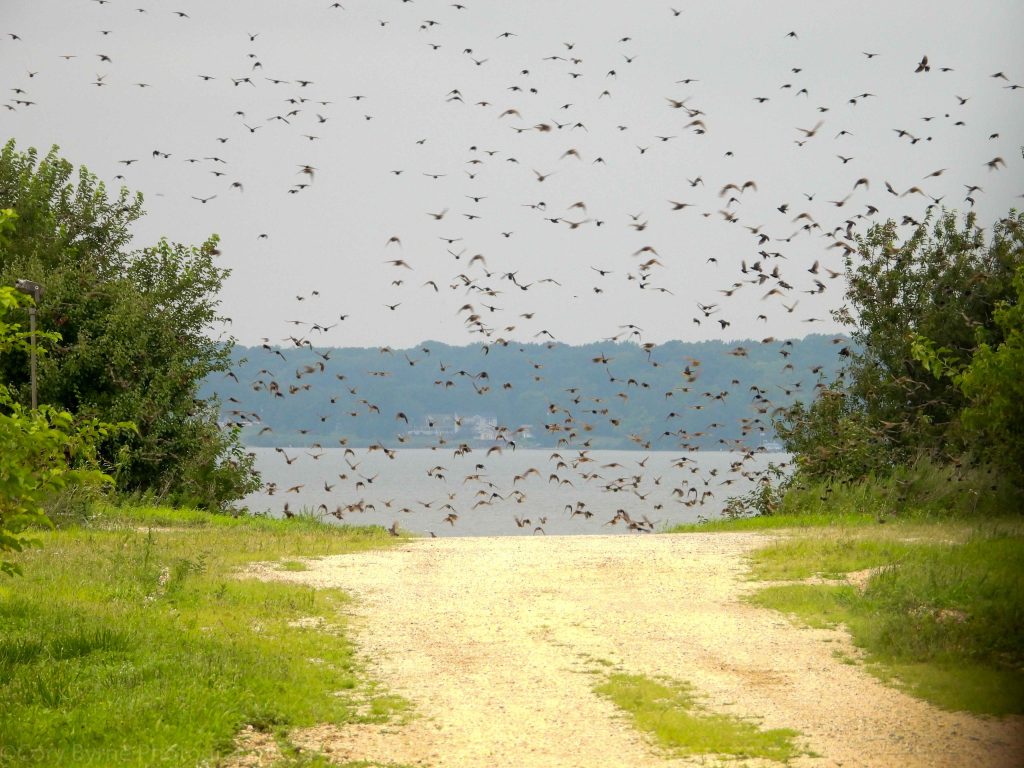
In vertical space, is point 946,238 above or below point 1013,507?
above

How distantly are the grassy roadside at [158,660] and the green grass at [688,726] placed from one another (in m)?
2.35

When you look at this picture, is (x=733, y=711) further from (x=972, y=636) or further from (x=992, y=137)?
(x=992, y=137)

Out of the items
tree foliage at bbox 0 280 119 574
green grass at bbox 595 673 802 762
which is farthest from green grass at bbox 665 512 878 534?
tree foliage at bbox 0 280 119 574

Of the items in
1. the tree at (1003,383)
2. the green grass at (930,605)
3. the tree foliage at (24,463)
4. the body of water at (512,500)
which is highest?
the tree at (1003,383)

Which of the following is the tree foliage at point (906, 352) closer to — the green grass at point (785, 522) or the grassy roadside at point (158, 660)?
the green grass at point (785, 522)

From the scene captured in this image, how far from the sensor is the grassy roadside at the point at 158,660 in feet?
30.2

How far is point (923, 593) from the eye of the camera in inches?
554

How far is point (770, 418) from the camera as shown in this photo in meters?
31.6

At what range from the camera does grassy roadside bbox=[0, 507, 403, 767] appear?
30.2ft

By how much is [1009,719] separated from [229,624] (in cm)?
883

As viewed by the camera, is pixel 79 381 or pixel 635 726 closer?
pixel 635 726

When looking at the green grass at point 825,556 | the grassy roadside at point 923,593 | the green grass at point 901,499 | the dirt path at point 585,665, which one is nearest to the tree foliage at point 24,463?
the dirt path at point 585,665

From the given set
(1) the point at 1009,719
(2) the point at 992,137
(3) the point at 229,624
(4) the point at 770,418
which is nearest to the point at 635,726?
(1) the point at 1009,719

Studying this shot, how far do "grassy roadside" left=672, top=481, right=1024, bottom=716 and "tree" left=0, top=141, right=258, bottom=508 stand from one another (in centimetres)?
1742
